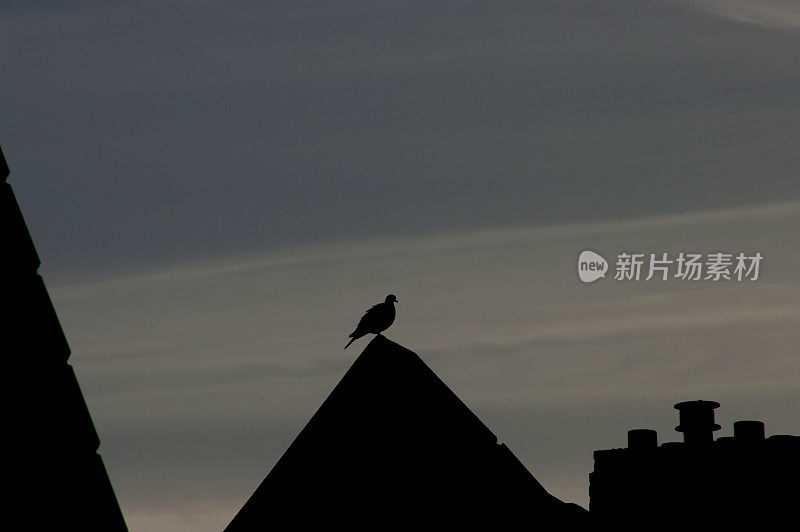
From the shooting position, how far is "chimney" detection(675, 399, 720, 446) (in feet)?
72.9

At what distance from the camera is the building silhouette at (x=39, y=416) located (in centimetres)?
595

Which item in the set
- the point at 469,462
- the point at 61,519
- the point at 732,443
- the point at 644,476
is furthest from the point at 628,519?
the point at 61,519

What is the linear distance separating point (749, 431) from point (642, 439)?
1.90m

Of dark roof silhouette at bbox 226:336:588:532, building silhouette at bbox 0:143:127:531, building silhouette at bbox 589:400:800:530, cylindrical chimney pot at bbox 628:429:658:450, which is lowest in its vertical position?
building silhouette at bbox 0:143:127:531

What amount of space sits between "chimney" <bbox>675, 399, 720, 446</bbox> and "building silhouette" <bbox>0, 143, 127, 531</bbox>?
16922 millimetres

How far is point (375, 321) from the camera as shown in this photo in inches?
794

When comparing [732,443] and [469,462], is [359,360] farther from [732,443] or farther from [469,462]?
[732,443]

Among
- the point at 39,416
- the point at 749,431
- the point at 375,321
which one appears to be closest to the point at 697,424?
the point at 749,431

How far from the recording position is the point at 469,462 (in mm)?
18031

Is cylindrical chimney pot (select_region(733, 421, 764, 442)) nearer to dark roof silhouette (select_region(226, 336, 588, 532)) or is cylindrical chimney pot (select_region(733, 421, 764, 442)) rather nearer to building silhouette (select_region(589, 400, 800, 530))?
building silhouette (select_region(589, 400, 800, 530))

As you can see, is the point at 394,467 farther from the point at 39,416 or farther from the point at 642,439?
the point at 39,416

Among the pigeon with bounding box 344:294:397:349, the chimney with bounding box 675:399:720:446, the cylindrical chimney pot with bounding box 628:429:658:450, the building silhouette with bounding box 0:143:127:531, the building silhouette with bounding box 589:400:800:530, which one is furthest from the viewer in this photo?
the cylindrical chimney pot with bounding box 628:429:658:450

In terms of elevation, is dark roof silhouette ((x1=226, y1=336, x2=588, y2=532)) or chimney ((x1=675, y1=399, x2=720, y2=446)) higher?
chimney ((x1=675, y1=399, x2=720, y2=446))

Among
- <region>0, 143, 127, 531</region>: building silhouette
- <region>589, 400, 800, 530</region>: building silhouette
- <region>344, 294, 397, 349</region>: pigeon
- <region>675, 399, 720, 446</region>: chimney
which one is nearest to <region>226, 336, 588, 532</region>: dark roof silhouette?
<region>344, 294, 397, 349</region>: pigeon
